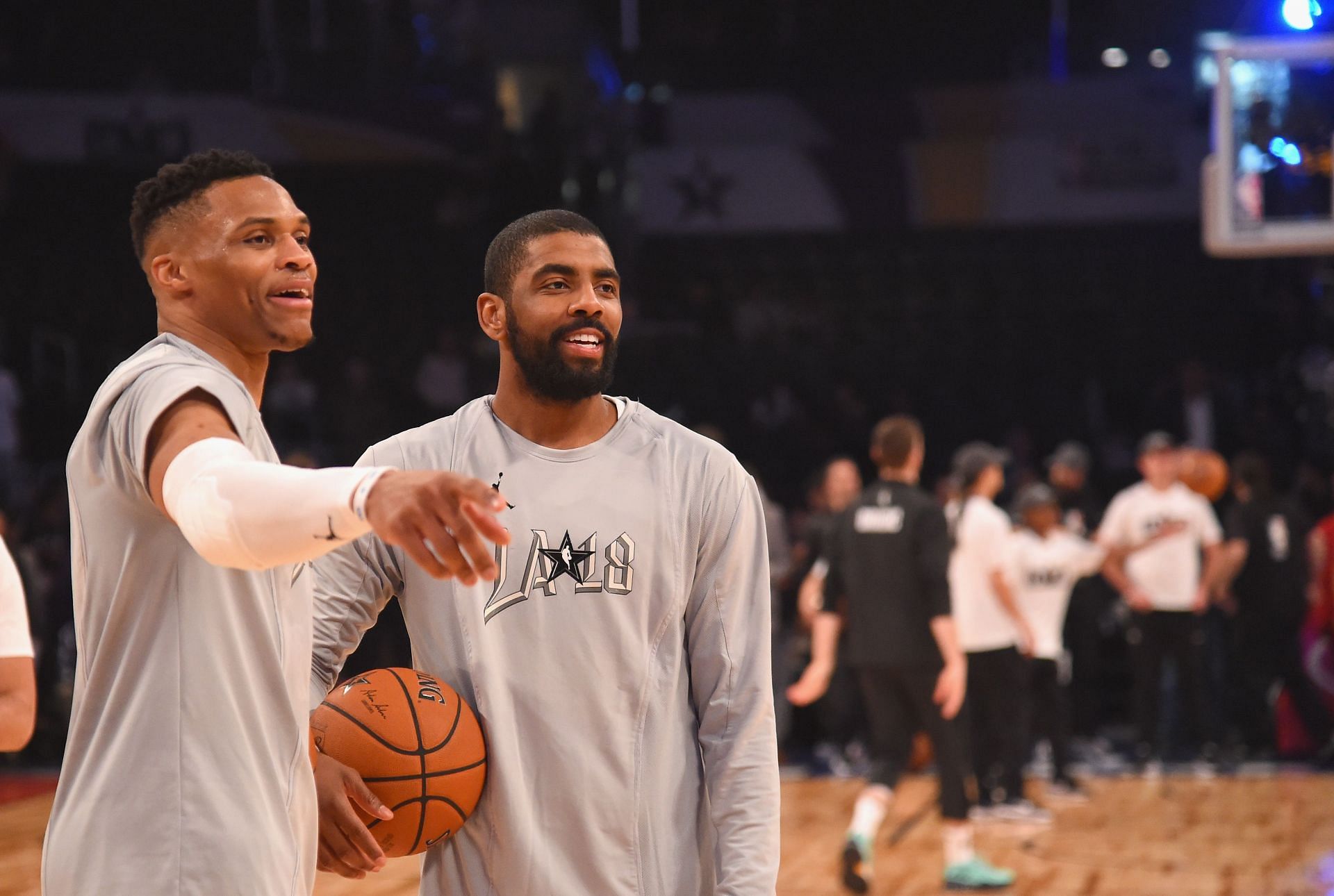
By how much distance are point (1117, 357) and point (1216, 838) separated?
7.79 m

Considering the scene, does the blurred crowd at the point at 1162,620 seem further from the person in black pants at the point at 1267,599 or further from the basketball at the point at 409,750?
the basketball at the point at 409,750

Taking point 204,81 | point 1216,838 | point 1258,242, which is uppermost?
point 204,81

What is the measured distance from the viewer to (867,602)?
6.77 m

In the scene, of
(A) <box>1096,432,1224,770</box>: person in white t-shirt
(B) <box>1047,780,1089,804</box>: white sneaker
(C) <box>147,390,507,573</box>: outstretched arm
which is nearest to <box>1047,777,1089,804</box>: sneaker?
(B) <box>1047,780,1089,804</box>: white sneaker

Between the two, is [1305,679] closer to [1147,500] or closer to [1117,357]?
[1147,500]

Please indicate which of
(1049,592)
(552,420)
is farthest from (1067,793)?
(552,420)

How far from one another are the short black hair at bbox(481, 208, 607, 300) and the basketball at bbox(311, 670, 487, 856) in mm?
741

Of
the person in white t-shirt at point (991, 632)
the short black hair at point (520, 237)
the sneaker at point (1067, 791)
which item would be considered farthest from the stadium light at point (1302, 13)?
the short black hair at point (520, 237)

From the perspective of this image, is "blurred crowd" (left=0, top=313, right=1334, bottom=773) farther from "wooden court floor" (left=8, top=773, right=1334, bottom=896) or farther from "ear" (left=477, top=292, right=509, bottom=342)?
"ear" (left=477, top=292, right=509, bottom=342)

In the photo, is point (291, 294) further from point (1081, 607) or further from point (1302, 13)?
point (1081, 607)

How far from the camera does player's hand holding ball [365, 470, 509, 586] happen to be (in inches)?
60.8

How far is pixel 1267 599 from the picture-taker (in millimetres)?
9914

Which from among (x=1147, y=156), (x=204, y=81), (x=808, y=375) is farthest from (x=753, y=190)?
(x=204, y=81)

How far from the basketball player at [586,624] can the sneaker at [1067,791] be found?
666 centimetres
